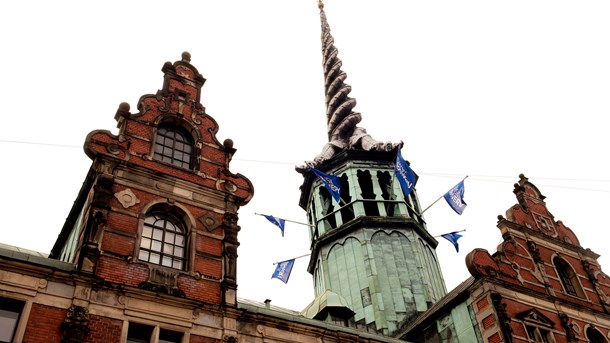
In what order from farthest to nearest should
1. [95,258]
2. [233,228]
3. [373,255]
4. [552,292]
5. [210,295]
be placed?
[373,255] → [552,292] → [233,228] → [210,295] → [95,258]

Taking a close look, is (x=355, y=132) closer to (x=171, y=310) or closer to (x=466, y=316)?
(x=466, y=316)

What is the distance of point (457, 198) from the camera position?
2842cm

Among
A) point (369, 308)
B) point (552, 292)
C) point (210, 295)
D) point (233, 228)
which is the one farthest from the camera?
point (369, 308)

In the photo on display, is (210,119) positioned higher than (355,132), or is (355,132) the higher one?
(355,132)

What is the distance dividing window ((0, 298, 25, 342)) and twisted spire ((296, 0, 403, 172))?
24.9 meters

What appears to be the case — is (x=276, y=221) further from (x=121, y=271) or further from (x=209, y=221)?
(x=121, y=271)

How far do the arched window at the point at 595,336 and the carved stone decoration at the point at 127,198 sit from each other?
18054 mm

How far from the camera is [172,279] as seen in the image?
54.4 feet

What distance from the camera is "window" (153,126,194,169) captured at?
20.0 m

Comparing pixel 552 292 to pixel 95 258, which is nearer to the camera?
pixel 95 258

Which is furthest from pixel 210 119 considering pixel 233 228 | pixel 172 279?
pixel 172 279

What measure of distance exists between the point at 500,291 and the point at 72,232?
51.1 feet

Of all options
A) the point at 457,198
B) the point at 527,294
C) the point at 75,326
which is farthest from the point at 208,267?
the point at 457,198

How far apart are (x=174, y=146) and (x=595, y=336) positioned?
17.9 metres
